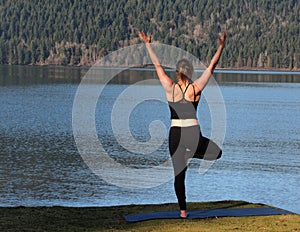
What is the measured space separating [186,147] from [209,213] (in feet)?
5.56

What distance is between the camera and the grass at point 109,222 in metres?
12.7

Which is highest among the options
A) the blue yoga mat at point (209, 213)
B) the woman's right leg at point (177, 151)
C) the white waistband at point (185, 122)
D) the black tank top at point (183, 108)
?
the black tank top at point (183, 108)

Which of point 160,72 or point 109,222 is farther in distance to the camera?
point 109,222

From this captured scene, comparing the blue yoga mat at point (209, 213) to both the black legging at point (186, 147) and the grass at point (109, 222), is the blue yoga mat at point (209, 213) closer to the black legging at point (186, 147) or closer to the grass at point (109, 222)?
the grass at point (109, 222)

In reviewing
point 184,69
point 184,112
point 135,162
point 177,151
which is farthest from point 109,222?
point 135,162

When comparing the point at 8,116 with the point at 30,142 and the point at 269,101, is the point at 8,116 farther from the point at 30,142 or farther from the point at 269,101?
the point at 269,101

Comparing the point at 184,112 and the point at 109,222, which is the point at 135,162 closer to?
the point at 109,222

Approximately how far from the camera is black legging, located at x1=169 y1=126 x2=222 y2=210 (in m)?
13.2

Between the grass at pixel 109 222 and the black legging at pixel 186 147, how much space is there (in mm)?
1056

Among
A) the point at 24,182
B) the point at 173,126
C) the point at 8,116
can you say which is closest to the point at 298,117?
the point at 8,116

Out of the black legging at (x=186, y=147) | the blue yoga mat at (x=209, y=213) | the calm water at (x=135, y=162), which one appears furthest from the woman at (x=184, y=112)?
the calm water at (x=135, y=162)

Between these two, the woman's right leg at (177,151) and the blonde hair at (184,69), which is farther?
the woman's right leg at (177,151)

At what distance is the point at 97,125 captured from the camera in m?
53.6

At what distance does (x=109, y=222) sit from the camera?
13375 millimetres
